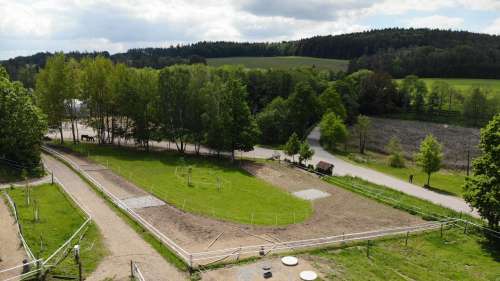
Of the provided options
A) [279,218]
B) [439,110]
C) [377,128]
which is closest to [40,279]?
[279,218]

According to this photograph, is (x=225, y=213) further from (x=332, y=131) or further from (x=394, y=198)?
(x=332, y=131)

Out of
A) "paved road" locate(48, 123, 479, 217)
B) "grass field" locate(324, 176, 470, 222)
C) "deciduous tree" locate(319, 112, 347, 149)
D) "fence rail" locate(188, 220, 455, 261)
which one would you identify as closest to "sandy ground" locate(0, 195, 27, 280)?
"fence rail" locate(188, 220, 455, 261)

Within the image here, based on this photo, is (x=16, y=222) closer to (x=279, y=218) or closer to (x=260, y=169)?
(x=279, y=218)

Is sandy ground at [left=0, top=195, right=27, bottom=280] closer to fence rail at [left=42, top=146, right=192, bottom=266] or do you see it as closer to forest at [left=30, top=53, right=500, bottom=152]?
fence rail at [left=42, top=146, right=192, bottom=266]

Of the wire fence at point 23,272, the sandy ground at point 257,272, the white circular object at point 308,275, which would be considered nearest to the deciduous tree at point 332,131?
the sandy ground at point 257,272

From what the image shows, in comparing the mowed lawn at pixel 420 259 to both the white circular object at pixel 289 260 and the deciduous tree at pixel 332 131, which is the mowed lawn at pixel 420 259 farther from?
the deciduous tree at pixel 332 131
